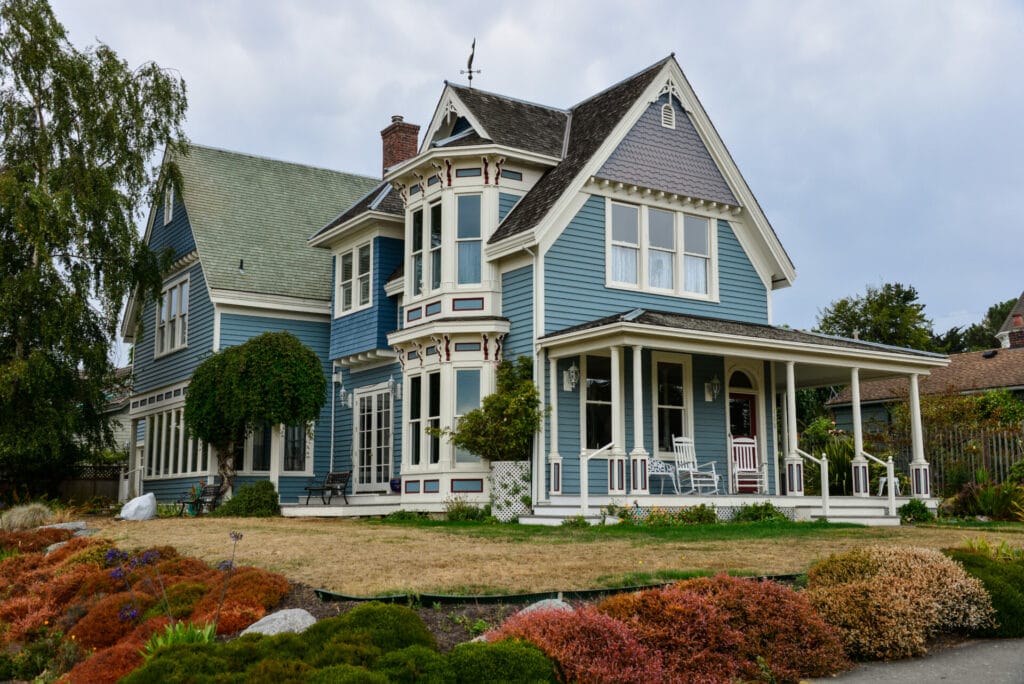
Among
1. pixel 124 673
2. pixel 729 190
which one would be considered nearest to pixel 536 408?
pixel 729 190

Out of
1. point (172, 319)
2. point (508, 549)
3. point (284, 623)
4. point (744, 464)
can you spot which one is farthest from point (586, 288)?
point (172, 319)

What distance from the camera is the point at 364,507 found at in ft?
72.2

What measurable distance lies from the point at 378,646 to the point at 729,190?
16873 mm

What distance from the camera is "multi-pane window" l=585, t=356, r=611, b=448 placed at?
19.6 meters

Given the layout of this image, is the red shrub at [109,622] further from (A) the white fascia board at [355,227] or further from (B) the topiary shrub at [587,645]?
(A) the white fascia board at [355,227]

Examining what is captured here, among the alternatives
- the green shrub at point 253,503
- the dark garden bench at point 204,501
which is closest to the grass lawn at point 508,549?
the green shrub at point 253,503

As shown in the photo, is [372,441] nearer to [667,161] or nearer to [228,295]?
[228,295]

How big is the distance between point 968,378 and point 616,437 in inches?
715

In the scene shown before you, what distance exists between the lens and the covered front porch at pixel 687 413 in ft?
58.3

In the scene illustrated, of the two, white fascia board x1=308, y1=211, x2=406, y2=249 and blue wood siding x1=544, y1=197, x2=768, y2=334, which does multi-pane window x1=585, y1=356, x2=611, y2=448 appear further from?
white fascia board x1=308, y1=211, x2=406, y2=249

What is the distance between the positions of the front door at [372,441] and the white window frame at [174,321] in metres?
5.71

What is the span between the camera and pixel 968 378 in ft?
104

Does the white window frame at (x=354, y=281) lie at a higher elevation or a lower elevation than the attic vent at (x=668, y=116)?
lower

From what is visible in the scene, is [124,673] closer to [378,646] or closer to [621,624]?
[378,646]
